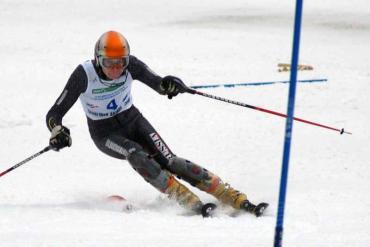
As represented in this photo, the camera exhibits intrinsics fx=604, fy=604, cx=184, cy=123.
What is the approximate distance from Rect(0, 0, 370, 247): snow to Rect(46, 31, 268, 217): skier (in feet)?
0.73

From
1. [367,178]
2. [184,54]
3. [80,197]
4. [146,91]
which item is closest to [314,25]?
→ [184,54]

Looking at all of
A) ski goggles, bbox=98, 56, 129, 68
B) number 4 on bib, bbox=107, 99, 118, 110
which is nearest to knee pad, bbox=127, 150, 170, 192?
number 4 on bib, bbox=107, 99, 118, 110

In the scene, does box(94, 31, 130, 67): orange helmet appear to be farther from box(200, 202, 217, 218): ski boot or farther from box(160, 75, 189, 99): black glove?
box(200, 202, 217, 218): ski boot

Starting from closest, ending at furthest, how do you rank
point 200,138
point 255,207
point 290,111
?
1. point 290,111
2. point 255,207
3. point 200,138

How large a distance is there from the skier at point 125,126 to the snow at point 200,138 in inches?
8.7

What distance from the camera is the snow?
4.50 meters

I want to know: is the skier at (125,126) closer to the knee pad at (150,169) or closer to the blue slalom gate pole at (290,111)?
the knee pad at (150,169)

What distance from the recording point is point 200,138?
8.20 meters

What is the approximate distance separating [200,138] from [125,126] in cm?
227

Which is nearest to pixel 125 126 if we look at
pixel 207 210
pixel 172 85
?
pixel 172 85

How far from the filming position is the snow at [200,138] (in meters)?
4.50

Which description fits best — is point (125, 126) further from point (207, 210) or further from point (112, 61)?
point (207, 210)

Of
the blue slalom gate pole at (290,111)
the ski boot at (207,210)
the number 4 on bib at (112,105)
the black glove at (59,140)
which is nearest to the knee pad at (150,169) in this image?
the ski boot at (207,210)

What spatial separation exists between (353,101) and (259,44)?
17.8 ft
